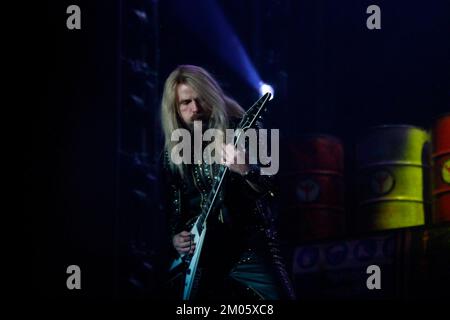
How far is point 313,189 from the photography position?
20.2 ft

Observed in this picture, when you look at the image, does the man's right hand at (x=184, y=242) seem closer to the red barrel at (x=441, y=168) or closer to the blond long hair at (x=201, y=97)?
the blond long hair at (x=201, y=97)

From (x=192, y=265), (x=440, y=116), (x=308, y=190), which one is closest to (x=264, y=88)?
(x=308, y=190)

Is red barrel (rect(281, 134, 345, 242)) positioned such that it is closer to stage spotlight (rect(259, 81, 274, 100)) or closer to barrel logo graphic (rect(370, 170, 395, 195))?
barrel logo graphic (rect(370, 170, 395, 195))

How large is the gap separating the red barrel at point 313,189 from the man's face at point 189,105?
95 centimetres

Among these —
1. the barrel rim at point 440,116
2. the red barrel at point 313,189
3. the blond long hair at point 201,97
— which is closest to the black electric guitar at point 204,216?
the blond long hair at point 201,97

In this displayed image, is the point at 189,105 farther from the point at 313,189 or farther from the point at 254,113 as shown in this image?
the point at 313,189

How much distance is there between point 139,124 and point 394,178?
5.60ft

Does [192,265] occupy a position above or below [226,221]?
below

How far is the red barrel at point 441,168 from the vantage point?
5.80m

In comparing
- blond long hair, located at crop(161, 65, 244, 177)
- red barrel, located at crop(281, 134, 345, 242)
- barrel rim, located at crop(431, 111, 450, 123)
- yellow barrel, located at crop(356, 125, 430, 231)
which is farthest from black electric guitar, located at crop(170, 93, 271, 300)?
barrel rim, located at crop(431, 111, 450, 123)

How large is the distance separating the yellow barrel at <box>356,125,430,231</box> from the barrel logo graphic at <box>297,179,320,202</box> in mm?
301

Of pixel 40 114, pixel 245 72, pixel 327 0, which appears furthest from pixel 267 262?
pixel 327 0

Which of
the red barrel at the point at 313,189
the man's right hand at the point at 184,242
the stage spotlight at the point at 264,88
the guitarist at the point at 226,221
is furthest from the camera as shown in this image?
the red barrel at the point at 313,189
